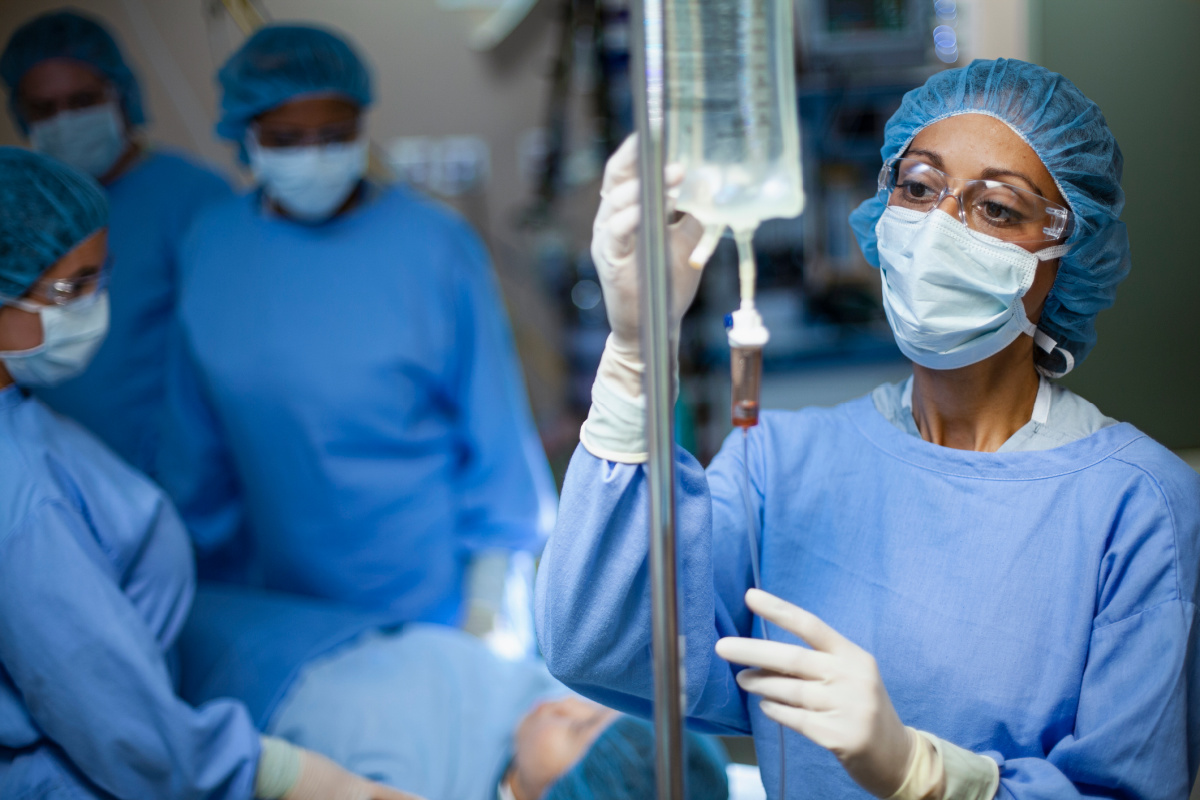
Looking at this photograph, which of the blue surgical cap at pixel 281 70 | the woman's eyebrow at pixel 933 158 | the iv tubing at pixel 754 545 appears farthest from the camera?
the blue surgical cap at pixel 281 70

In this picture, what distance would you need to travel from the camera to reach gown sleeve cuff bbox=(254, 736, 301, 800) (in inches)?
45.9

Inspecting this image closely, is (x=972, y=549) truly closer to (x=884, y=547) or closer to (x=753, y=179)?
(x=884, y=547)

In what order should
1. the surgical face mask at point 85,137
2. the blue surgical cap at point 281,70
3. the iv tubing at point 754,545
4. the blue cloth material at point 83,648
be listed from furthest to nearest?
1. the surgical face mask at point 85,137
2. the blue surgical cap at point 281,70
3. the blue cloth material at point 83,648
4. the iv tubing at point 754,545

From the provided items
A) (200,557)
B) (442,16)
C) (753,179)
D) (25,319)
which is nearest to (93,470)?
(25,319)

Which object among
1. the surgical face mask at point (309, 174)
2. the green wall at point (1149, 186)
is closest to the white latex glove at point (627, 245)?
the green wall at point (1149, 186)

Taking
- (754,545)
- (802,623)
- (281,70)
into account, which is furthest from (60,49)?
(802,623)

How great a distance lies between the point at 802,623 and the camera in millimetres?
734

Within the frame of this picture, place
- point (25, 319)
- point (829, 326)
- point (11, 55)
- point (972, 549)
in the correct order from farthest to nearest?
point (11, 55), point (829, 326), point (25, 319), point (972, 549)

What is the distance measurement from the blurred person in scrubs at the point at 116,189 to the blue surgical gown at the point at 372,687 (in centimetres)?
46

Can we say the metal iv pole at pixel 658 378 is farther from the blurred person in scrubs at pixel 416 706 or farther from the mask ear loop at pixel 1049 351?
the blurred person in scrubs at pixel 416 706

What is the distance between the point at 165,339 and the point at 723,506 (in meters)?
1.35

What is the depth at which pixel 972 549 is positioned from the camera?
0.84 m

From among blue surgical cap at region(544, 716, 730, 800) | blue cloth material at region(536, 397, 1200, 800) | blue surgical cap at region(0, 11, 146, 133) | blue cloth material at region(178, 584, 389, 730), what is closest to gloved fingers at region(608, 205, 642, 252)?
blue cloth material at region(536, 397, 1200, 800)

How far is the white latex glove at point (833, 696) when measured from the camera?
0.71m
